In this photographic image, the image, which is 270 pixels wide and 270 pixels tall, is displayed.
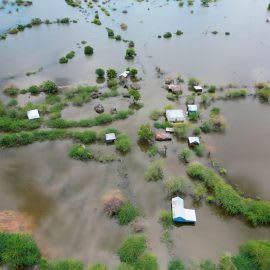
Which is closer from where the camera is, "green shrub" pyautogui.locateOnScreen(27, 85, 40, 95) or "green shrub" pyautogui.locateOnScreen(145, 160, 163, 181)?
"green shrub" pyautogui.locateOnScreen(145, 160, 163, 181)

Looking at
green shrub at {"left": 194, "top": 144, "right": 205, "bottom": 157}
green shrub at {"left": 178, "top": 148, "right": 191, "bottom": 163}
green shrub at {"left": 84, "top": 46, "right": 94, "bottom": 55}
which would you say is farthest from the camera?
green shrub at {"left": 84, "top": 46, "right": 94, "bottom": 55}

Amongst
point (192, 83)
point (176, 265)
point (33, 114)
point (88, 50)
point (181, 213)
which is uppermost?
point (88, 50)

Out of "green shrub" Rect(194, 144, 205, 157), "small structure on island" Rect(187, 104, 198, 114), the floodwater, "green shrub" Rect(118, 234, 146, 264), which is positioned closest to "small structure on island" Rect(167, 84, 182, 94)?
the floodwater

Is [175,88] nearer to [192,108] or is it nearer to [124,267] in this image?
[192,108]

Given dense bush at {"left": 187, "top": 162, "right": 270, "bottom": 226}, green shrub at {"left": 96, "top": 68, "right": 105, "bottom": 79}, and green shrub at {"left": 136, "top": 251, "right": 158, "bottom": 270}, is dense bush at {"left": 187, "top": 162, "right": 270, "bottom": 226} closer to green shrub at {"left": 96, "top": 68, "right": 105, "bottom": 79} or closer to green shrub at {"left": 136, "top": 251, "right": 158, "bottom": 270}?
green shrub at {"left": 136, "top": 251, "right": 158, "bottom": 270}

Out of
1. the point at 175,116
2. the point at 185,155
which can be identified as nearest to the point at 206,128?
the point at 175,116

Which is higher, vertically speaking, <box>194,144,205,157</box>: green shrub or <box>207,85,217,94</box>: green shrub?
<box>207,85,217,94</box>: green shrub
